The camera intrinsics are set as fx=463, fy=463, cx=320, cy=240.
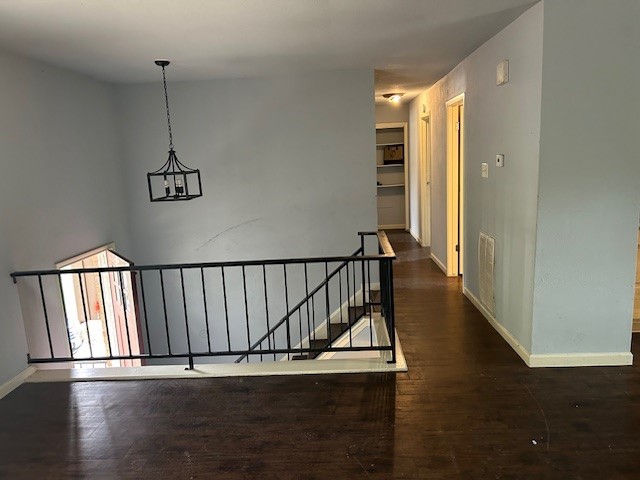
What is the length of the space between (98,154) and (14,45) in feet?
4.90

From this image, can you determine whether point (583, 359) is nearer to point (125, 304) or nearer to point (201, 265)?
point (201, 265)

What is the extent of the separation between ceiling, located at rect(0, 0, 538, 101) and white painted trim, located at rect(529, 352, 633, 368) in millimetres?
2331

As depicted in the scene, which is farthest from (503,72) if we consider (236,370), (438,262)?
(438,262)

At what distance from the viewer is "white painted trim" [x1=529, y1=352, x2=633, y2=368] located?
3.21 meters

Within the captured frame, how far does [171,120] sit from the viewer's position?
5082 mm

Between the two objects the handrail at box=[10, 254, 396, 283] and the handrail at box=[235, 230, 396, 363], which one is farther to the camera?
the handrail at box=[235, 230, 396, 363]

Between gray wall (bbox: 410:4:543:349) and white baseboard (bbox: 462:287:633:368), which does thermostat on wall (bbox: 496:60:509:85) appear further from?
white baseboard (bbox: 462:287:633:368)

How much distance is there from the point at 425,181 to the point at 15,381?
570cm

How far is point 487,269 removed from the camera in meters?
4.07

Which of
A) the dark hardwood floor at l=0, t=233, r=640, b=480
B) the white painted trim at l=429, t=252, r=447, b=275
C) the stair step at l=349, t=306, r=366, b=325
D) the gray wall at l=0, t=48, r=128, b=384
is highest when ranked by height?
the gray wall at l=0, t=48, r=128, b=384

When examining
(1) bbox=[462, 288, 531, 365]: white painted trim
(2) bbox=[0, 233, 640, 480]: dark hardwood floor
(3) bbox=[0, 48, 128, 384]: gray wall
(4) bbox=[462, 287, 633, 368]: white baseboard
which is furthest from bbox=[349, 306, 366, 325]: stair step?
(3) bbox=[0, 48, 128, 384]: gray wall

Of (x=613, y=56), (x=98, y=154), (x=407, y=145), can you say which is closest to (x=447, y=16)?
(x=613, y=56)

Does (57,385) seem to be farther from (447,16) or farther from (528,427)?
(447,16)

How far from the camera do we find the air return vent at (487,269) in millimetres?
3945
